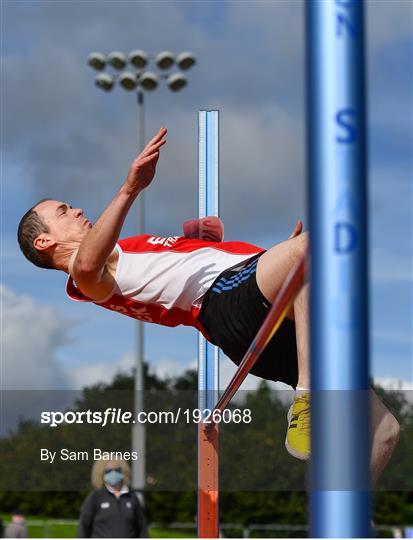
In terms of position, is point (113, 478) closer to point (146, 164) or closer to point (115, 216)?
point (115, 216)

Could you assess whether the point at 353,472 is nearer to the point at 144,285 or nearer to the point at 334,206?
the point at 334,206

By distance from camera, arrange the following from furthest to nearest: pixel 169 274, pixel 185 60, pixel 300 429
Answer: pixel 185 60
pixel 169 274
pixel 300 429

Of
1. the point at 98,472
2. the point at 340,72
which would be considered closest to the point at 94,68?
the point at 98,472

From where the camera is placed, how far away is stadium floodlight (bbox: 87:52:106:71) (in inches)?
450

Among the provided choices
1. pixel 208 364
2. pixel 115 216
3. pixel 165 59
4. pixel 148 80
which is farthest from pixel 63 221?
pixel 148 80

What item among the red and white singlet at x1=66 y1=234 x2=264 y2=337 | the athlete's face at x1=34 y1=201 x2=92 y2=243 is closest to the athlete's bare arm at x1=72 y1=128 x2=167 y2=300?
the red and white singlet at x1=66 y1=234 x2=264 y2=337

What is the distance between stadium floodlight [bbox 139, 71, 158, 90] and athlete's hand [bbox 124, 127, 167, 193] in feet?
30.2

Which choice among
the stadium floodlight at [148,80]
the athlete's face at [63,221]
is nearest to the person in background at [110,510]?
the athlete's face at [63,221]

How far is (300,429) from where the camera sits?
2.31 metres

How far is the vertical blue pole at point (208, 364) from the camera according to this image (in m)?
3.61

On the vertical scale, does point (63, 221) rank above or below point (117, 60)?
below

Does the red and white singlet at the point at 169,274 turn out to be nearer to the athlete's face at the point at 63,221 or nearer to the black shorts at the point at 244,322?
the black shorts at the point at 244,322

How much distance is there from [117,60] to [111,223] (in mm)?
9485

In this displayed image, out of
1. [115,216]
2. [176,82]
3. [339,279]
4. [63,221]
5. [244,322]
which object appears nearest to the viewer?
[339,279]
